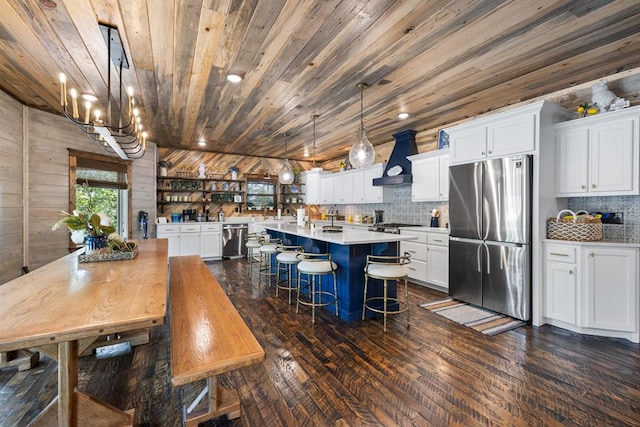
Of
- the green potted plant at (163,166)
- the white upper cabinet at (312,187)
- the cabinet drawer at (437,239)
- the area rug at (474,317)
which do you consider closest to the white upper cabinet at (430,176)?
the cabinet drawer at (437,239)

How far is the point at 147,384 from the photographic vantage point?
206 cm

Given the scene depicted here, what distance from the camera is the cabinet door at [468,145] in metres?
3.63

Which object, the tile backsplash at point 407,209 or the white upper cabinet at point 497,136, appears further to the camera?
the tile backsplash at point 407,209

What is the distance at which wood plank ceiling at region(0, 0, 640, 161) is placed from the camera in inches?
79.8

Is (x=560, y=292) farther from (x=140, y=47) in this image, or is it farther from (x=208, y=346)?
(x=140, y=47)

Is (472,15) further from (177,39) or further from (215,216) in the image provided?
(215,216)

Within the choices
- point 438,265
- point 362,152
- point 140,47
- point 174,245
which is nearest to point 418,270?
point 438,265

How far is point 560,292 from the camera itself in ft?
9.84

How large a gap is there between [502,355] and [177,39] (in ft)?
12.7

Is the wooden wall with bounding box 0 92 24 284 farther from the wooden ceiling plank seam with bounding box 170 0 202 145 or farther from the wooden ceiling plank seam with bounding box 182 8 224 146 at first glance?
the wooden ceiling plank seam with bounding box 182 8 224 146

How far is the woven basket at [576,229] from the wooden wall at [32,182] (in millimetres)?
6446

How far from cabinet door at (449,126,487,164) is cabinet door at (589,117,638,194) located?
102cm

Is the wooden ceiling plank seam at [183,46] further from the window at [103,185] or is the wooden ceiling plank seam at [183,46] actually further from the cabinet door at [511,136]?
the cabinet door at [511,136]

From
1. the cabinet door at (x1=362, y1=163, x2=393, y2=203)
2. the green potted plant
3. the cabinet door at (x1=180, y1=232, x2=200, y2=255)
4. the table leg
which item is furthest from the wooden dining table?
the green potted plant
